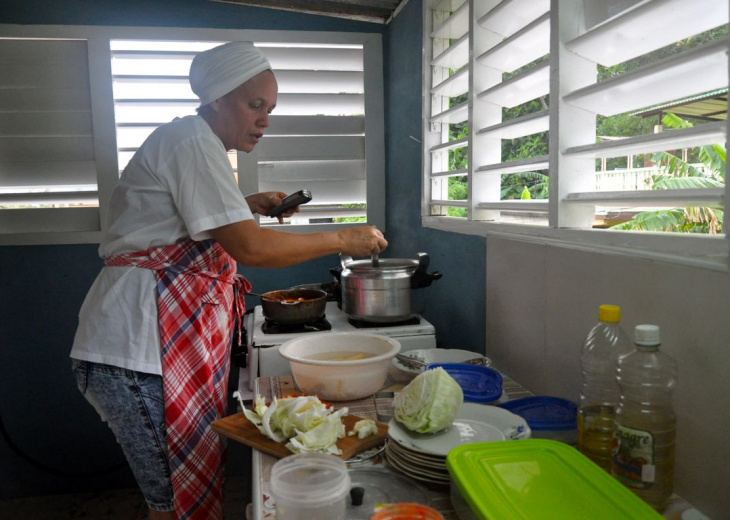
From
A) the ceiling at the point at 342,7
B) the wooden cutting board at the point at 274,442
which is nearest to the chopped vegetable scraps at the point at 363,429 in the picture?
the wooden cutting board at the point at 274,442

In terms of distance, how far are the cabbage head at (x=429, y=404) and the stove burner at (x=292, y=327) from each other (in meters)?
0.91

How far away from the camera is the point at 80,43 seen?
2850 mm

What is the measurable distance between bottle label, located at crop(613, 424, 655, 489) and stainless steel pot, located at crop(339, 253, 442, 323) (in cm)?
108

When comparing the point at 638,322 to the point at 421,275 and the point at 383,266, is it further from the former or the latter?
the point at 383,266

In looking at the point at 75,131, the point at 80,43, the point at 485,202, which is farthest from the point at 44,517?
the point at 485,202

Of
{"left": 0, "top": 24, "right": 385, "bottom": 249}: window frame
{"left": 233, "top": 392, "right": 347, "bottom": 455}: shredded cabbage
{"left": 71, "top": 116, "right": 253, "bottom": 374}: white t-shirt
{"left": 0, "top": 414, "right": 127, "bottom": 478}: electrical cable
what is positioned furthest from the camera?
{"left": 0, "top": 414, "right": 127, "bottom": 478}: electrical cable

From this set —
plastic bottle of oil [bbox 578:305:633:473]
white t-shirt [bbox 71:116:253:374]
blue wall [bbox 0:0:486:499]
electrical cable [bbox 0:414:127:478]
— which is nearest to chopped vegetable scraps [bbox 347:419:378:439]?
plastic bottle of oil [bbox 578:305:633:473]

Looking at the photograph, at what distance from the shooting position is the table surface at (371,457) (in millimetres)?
984

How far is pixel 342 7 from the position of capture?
2.92m

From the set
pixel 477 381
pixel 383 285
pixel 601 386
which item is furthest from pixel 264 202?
pixel 601 386

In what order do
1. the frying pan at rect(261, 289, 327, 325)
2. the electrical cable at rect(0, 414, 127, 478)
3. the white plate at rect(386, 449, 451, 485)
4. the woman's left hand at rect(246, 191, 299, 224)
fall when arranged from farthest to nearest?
the electrical cable at rect(0, 414, 127, 478) < the woman's left hand at rect(246, 191, 299, 224) < the frying pan at rect(261, 289, 327, 325) < the white plate at rect(386, 449, 451, 485)

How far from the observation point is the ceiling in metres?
2.86

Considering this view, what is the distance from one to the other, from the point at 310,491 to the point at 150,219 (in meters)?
1.13

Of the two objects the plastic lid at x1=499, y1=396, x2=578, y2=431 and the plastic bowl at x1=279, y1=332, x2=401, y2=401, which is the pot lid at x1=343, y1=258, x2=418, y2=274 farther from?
the plastic lid at x1=499, y1=396, x2=578, y2=431
